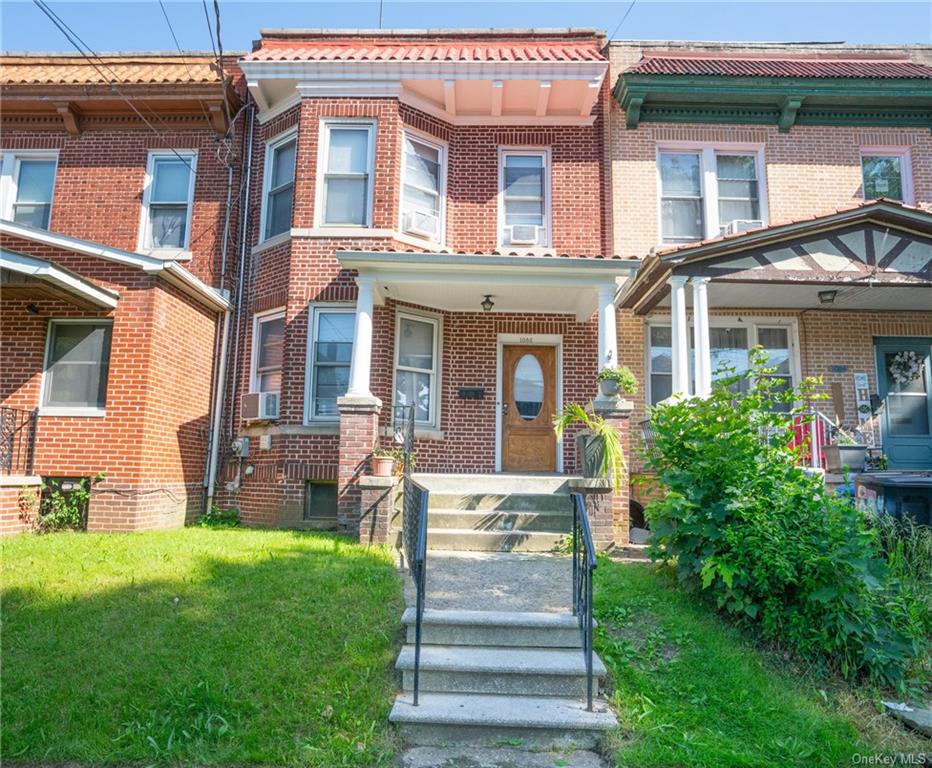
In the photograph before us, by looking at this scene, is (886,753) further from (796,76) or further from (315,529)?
(796,76)

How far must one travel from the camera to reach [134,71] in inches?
424

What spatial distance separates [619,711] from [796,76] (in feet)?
35.3

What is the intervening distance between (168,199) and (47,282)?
3575 millimetres

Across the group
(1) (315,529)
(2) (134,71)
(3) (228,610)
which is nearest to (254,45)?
(2) (134,71)

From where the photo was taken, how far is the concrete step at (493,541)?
269 inches

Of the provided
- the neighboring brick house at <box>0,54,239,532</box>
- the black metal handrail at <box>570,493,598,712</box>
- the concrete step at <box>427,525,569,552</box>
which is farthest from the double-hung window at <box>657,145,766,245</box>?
the neighboring brick house at <box>0,54,239,532</box>

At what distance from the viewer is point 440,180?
10359 mm

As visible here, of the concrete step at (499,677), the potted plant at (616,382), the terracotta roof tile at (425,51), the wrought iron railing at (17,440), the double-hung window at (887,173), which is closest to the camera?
the concrete step at (499,677)

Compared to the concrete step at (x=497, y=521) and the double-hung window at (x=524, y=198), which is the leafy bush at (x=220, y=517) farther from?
the double-hung window at (x=524, y=198)

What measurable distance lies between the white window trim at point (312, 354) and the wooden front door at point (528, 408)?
274 cm

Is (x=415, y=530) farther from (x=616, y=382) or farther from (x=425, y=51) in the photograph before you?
(x=425, y=51)

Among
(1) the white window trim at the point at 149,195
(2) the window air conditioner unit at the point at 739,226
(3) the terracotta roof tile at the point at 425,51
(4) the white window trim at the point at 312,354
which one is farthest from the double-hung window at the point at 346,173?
(2) the window air conditioner unit at the point at 739,226

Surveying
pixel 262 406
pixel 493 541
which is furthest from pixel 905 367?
pixel 262 406

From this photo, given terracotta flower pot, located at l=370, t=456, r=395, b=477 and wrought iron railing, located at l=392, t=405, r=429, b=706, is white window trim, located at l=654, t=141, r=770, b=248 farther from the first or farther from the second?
terracotta flower pot, located at l=370, t=456, r=395, b=477
